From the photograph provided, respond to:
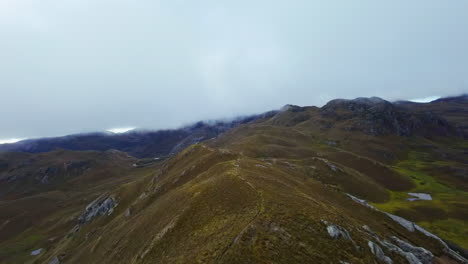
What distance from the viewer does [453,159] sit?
181 meters

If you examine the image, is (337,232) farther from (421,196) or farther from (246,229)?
(421,196)

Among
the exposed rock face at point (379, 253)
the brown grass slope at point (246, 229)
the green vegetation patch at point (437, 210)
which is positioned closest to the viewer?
the brown grass slope at point (246, 229)

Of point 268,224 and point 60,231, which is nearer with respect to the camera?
point 268,224

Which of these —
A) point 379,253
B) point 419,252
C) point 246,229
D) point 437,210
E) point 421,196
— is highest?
point 246,229

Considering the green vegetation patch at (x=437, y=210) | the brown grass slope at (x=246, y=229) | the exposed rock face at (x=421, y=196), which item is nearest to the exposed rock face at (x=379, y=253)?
the brown grass slope at (x=246, y=229)

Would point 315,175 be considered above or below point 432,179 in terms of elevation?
above

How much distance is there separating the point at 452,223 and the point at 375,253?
54224 millimetres

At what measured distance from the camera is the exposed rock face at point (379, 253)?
31.5 metres

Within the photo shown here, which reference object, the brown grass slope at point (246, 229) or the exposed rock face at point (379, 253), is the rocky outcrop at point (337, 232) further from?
the exposed rock face at point (379, 253)

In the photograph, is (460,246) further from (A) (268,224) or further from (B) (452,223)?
(A) (268,224)

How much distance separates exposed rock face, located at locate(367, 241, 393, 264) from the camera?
103ft

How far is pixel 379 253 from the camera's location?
3209cm

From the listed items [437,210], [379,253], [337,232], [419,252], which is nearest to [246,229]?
[337,232]

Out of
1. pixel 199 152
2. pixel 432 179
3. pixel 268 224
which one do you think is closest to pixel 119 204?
pixel 199 152
